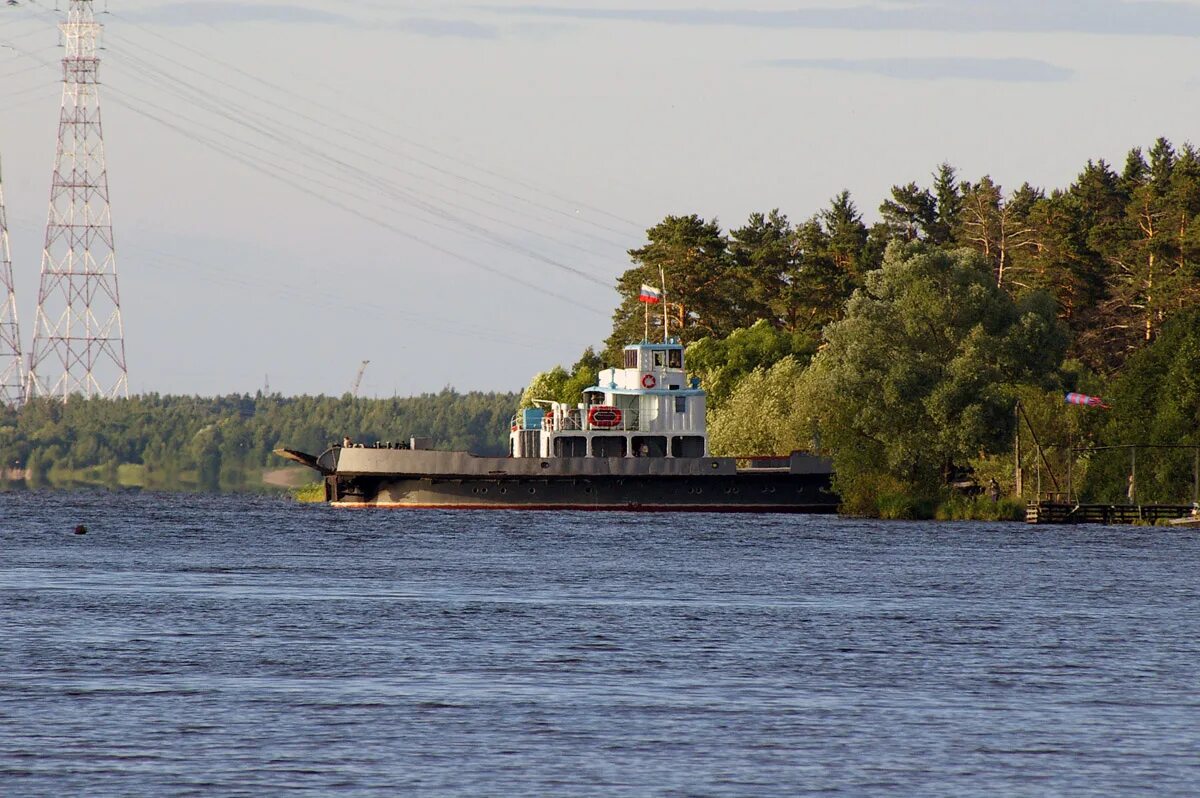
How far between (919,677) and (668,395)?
73976 millimetres

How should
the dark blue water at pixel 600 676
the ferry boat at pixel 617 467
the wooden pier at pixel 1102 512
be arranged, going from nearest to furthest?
the dark blue water at pixel 600 676, the wooden pier at pixel 1102 512, the ferry boat at pixel 617 467

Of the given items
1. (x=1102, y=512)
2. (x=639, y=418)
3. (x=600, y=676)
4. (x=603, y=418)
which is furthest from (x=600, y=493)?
(x=600, y=676)

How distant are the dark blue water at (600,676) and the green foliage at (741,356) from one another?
58997mm

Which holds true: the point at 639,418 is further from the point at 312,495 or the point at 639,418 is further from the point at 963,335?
the point at 312,495

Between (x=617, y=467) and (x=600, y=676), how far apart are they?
72.3 m

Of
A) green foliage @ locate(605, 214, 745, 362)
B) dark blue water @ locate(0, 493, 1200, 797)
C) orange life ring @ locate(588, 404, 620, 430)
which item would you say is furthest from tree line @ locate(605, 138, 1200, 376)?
dark blue water @ locate(0, 493, 1200, 797)

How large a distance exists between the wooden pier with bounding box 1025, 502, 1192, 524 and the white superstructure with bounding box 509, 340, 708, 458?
22763 mm

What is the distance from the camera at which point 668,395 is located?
10656 cm

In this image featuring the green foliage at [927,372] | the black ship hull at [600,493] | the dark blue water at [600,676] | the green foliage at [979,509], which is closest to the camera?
the dark blue water at [600,676]

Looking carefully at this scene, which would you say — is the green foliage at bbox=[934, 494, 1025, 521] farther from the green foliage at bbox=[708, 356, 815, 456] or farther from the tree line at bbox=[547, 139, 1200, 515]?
the green foliage at bbox=[708, 356, 815, 456]

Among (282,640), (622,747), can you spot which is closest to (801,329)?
(282,640)

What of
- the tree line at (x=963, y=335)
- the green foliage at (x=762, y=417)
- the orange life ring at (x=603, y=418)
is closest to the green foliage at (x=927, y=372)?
the tree line at (x=963, y=335)

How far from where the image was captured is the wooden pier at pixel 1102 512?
282 feet

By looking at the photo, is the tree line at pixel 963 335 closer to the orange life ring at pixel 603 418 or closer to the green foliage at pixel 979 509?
the green foliage at pixel 979 509
